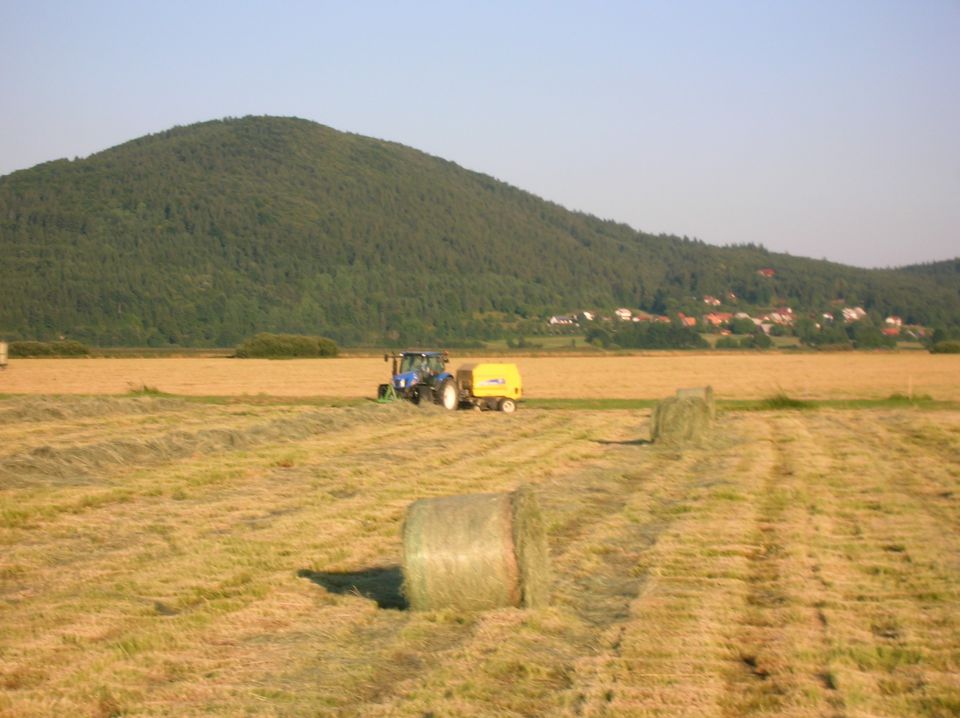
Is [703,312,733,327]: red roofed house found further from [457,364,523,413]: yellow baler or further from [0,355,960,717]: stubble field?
[0,355,960,717]: stubble field

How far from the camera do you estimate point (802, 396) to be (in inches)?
1312

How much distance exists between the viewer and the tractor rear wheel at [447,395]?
25309 millimetres

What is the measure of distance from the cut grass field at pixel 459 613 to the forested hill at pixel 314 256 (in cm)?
8392

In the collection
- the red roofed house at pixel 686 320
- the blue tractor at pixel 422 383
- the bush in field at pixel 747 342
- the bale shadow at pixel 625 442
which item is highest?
the red roofed house at pixel 686 320

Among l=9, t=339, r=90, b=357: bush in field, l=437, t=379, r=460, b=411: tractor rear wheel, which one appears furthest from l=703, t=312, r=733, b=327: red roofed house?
l=437, t=379, r=460, b=411: tractor rear wheel

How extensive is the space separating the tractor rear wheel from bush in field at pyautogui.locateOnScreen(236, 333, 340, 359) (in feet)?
113

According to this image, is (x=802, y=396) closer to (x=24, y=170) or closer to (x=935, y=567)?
(x=935, y=567)

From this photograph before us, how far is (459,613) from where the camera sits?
7.13m

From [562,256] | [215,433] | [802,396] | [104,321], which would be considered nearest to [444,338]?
[104,321]

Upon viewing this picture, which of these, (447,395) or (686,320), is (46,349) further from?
(686,320)

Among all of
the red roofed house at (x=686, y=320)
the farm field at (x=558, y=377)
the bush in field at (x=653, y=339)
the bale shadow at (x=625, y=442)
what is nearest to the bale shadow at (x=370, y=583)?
the bale shadow at (x=625, y=442)

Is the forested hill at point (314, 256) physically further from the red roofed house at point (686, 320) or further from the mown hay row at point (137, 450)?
the mown hay row at point (137, 450)

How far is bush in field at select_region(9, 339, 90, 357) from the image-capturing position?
5958cm

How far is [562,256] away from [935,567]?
140960 mm
